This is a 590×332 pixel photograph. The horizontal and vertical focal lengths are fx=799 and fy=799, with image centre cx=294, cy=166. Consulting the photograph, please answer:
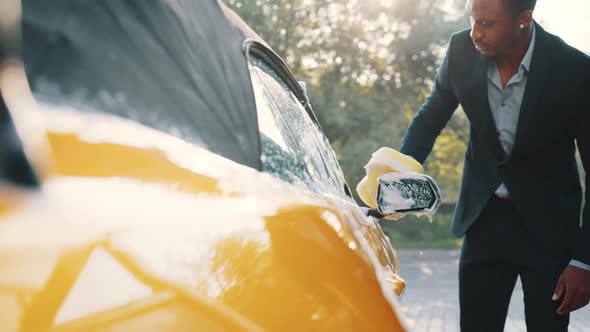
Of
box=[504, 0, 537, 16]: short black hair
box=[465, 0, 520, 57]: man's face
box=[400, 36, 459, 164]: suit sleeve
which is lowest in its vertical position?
box=[400, 36, 459, 164]: suit sleeve

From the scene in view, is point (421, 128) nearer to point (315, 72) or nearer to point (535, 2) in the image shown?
point (535, 2)

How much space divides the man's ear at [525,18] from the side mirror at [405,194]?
1017 mm

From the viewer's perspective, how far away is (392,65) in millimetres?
20875

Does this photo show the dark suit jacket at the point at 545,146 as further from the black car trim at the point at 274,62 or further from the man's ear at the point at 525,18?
the black car trim at the point at 274,62

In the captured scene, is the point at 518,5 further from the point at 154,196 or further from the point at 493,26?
the point at 154,196

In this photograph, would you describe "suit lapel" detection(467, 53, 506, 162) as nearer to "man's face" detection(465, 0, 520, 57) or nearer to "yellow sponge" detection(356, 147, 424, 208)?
"man's face" detection(465, 0, 520, 57)

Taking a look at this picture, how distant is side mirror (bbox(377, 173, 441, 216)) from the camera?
251 centimetres

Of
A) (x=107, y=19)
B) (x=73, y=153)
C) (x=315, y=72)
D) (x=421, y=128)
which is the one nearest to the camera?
(x=73, y=153)

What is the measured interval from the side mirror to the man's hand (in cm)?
84

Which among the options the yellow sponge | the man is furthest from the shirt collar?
the yellow sponge

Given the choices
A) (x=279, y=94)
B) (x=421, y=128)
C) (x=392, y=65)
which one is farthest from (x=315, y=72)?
(x=279, y=94)

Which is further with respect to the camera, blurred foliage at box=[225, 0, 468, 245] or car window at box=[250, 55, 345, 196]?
blurred foliage at box=[225, 0, 468, 245]

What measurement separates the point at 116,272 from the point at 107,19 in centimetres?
51

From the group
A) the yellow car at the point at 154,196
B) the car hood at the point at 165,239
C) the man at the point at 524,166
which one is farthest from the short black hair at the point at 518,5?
the car hood at the point at 165,239
